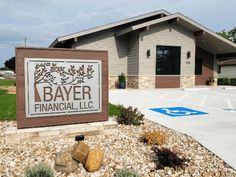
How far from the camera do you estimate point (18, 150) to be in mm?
4176

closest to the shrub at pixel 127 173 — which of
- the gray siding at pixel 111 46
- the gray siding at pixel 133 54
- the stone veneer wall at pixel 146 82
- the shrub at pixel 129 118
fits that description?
the shrub at pixel 129 118

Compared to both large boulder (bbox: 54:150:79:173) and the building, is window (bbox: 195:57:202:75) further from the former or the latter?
large boulder (bbox: 54:150:79:173)

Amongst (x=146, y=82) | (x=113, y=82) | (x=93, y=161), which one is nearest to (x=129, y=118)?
(x=93, y=161)

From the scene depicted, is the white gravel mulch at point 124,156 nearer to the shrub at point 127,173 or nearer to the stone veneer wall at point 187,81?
the shrub at point 127,173

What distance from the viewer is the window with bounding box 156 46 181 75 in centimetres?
1788

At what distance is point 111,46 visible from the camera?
17.8 metres

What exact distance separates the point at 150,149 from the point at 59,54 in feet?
8.69

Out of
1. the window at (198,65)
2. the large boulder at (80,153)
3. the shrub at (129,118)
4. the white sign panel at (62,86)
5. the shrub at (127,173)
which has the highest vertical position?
the window at (198,65)

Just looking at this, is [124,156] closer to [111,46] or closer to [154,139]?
[154,139]

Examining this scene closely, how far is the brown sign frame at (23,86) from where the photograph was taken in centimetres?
439

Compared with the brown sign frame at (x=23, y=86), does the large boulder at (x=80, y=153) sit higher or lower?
lower

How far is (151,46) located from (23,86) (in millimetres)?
14002

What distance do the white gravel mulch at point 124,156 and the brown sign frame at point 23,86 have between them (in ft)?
1.36

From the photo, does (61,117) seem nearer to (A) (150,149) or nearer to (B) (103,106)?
(B) (103,106)
